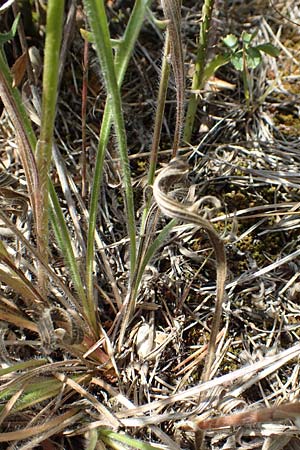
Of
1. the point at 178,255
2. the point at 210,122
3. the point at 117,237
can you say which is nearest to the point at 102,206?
the point at 117,237

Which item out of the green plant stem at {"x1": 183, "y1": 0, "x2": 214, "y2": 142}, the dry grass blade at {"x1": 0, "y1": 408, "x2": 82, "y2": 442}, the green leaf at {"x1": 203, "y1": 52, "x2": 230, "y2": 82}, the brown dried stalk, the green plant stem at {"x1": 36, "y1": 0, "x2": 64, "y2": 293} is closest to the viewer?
the green plant stem at {"x1": 36, "y1": 0, "x2": 64, "y2": 293}

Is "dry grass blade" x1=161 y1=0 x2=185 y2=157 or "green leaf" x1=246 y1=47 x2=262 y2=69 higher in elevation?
Answer: "dry grass blade" x1=161 y1=0 x2=185 y2=157

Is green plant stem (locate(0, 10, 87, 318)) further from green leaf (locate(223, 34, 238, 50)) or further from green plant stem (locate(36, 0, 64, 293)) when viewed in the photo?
green leaf (locate(223, 34, 238, 50))

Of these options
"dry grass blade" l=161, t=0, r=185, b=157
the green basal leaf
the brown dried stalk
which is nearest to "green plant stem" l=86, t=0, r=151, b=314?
"dry grass blade" l=161, t=0, r=185, b=157

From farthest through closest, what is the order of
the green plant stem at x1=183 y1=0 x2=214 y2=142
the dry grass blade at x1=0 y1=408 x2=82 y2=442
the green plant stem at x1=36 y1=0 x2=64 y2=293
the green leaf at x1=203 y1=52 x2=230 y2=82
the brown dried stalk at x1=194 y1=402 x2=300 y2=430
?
the green leaf at x1=203 y1=52 x2=230 y2=82
the green plant stem at x1=183 y1=0 x2=214 y2=142
the dry grass blade at x1=0 y1=408 x2=82 y2=442
the brown dried stalk at x1=194 y1=402 x2=300 y2=430
the green plant stem at x1=36 y1=0 x2=64 y2=293

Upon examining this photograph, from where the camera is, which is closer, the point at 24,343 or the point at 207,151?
the point at 24,343

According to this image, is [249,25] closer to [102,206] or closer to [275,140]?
[275,140]
